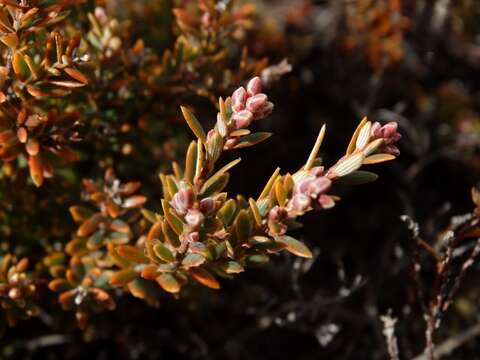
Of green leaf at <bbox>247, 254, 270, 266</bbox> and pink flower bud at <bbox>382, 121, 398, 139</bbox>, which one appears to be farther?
green leaf at <bbox>247, 254, 270, 266</bbox>

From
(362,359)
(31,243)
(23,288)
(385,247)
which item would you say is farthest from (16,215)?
(385,247)

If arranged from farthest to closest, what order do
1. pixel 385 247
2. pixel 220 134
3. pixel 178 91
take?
pixel 385 247 → pixel 178 91 → pixel 220 134

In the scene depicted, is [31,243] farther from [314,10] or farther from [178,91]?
[314,10]

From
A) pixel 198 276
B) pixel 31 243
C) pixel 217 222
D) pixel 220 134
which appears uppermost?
pixel 220 134

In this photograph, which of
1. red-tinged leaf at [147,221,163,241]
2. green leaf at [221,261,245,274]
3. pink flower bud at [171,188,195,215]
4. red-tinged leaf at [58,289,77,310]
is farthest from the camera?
red-tinged leaf at [58,289,77,310]

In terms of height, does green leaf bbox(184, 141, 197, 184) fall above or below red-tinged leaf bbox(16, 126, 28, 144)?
below

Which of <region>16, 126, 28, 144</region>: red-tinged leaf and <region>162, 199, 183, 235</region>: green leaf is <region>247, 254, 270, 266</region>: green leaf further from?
<region>16, 126, 28, 144</region>: red-tinged leaf

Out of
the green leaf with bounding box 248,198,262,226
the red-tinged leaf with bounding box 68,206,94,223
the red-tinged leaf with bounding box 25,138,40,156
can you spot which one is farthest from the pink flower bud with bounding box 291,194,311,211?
the red-tinged leaf with bounding box 68,206,94,223
